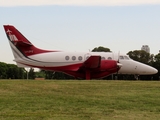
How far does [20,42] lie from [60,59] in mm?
4139

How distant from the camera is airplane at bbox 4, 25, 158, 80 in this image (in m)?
31.7

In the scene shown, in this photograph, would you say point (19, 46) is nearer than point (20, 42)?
No

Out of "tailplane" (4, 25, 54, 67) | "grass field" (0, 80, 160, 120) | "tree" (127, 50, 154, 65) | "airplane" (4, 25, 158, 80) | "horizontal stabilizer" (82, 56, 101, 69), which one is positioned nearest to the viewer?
"grass field" (0, 80, 160, 120)

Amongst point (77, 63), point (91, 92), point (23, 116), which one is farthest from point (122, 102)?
point (77, 63)

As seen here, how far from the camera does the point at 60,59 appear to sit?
32219mm

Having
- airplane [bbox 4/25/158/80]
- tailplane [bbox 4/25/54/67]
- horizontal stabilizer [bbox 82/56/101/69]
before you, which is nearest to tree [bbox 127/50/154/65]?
airplane [bbox 4/25/158/80]

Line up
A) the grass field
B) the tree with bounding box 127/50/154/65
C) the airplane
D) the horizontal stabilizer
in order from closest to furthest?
1. the grass field
2. the horizontal stabilizer
3. the airplane
4. the tree with bounding box 127/50/154/65

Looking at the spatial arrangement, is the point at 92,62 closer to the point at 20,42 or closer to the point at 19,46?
the point at 20,42

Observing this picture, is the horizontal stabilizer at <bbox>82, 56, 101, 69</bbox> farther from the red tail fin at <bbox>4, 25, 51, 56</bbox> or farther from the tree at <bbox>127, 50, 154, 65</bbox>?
the tree at <bbox>127, 50, 154, 65</bbox>

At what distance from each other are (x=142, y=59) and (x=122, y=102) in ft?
216

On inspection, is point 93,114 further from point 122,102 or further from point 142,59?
point 142,59

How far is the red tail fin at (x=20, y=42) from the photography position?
3174cm

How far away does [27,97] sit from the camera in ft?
36.8

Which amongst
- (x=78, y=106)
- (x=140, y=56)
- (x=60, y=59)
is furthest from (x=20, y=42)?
(x=140, y=56)
